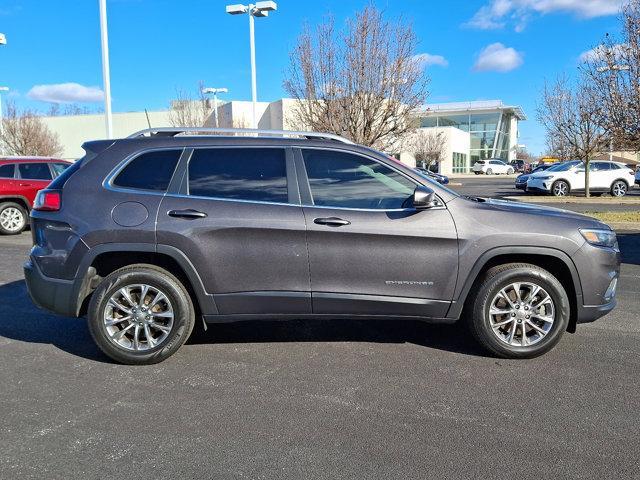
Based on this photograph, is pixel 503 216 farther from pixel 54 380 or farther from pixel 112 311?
pixel 54 380

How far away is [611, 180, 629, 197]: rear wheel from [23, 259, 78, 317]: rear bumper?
79.3ft

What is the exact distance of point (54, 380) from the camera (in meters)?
3.81

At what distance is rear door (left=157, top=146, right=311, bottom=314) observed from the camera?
396 centimetres

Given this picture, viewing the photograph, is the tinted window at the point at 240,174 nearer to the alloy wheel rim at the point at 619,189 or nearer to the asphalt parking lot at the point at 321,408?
the asphalt parking lot at the point at 321,408

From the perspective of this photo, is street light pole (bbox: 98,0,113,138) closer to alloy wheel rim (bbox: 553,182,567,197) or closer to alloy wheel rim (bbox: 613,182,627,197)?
alloy wheel rim (bbox: 553,182,567,197)

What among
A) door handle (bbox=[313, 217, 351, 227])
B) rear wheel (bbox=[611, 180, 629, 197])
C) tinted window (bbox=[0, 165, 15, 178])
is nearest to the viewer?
door handle (bbox=[313, 217, 351, 227])

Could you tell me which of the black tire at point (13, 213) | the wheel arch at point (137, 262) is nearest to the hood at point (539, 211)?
the wheel arch at point (137, 262)

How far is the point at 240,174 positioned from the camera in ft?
13.5

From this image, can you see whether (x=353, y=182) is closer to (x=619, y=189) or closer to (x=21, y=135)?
(x=619, y=189)

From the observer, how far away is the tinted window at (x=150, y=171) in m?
4.11

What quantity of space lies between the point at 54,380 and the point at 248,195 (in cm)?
204

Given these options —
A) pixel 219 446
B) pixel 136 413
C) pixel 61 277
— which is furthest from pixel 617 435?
pixel 61 277

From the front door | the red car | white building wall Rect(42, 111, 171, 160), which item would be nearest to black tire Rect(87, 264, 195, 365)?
the front door

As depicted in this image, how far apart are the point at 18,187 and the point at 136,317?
9.63 m
